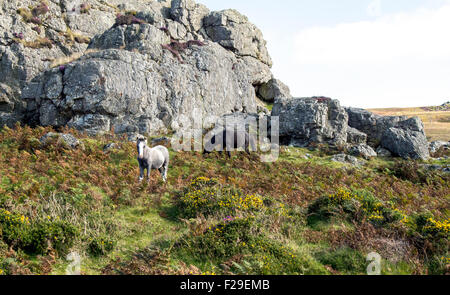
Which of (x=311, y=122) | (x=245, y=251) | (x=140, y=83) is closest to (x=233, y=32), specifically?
(x=140, y=83)

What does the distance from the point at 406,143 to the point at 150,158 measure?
26.7 metres

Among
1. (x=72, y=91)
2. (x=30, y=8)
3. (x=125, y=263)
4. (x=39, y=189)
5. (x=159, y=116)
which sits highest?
(x=30, y=8)

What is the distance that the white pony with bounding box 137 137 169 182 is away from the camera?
1443 cm

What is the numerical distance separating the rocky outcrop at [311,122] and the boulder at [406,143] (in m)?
4.30

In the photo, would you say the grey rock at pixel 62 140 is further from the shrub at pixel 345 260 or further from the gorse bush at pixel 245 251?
the shrub at pixel 345 260

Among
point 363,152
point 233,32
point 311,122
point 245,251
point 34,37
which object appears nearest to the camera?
point 245,251

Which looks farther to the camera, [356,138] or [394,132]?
[356,138]

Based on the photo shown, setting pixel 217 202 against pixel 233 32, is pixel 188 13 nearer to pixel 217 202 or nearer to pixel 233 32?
pixel 233 32

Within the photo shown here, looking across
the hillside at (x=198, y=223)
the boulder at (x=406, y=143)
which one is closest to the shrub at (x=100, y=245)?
the hillside at (x=198, y=223)

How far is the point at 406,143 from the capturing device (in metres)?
30.4

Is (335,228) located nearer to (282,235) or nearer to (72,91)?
(282,235)

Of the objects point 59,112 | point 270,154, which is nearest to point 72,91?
point 59,112
